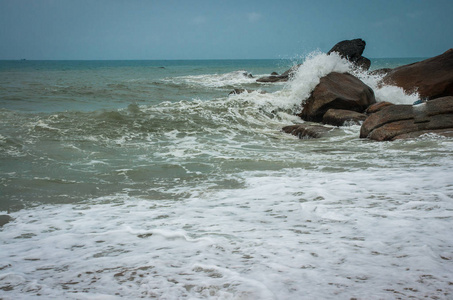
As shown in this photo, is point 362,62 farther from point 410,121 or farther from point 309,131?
point 410,121

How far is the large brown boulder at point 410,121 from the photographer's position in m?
7.48

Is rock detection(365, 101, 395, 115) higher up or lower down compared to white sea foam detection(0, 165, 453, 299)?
higher up

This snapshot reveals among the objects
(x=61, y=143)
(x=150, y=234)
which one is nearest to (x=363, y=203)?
(x=150, y=234)

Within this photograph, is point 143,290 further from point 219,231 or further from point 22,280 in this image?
point 219,231

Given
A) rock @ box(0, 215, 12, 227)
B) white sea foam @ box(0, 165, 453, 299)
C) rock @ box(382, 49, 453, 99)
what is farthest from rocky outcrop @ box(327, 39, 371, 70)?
rock @ box(0, 215, 12, 227)

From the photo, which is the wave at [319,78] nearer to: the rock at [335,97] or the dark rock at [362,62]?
the rock at [335,97]

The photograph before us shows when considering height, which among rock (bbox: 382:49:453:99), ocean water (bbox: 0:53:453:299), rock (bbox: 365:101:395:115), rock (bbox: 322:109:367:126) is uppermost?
rock (bbox: 382:49:453:99)

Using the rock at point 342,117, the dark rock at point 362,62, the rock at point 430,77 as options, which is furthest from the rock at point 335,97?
the dark rock at point 362,62

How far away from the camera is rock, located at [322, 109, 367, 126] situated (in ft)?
32.0

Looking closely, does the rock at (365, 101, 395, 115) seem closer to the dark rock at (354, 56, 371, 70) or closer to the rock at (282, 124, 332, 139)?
the rock at (282, 124, 332, 139)

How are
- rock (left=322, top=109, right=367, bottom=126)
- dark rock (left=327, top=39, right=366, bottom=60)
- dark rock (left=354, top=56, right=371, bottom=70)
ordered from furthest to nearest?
dark rock (left=327, top=39, right=366, bottom=60)
dark rock (left=354, top=56, right=371, bottom=70)
rock (left=322, top=109, right=367, bottom=126)

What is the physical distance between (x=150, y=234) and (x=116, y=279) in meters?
0.82

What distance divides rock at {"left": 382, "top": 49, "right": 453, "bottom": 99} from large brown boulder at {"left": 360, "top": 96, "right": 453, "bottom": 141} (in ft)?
11.3

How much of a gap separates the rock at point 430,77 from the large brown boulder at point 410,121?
345 cm
